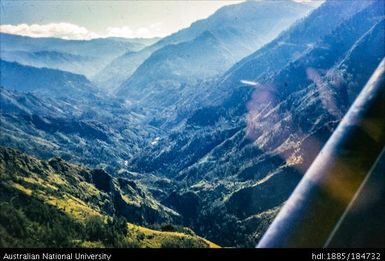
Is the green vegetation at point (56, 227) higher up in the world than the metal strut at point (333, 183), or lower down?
lower down

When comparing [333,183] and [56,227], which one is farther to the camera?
[56,227]

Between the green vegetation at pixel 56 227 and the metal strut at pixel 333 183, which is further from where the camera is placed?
the green vegetation at pixel 56 227

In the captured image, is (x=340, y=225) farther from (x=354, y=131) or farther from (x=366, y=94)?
(x=366, y=94)

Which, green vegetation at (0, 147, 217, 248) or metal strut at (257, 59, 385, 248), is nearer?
metal strut at (257, 59, 385, 248)

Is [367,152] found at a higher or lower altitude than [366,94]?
lower

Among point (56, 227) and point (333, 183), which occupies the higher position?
point (333, 183)

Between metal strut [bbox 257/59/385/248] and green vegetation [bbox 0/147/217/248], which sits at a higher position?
metal strut [bbox 257/59/385/248]
